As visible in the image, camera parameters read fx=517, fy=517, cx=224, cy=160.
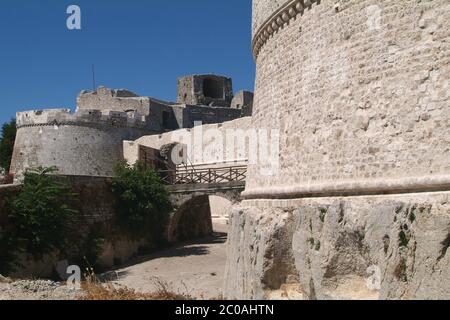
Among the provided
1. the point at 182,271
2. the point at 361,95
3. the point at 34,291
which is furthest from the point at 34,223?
the point at 361,95

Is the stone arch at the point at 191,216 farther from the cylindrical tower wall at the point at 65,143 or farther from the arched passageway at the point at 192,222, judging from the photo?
the cylindrical tower wall at the point at 65,143

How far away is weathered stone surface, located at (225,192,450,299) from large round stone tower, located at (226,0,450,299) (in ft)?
0.05

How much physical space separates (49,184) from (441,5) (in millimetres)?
12881

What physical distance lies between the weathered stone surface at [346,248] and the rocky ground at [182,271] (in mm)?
2836

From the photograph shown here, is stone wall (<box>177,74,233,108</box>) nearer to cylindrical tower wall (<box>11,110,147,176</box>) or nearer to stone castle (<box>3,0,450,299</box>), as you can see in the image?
cylindrical tower wall (<box>11,110,147,176</box>)

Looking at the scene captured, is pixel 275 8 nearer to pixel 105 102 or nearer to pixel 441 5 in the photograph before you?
pixel 441 5

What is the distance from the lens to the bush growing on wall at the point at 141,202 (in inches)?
749

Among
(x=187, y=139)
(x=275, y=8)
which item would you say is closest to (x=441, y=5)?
(x=275, y=8)

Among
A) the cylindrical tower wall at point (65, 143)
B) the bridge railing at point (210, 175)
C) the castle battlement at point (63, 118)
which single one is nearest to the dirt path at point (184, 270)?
the bridge railing at point (210, 175)

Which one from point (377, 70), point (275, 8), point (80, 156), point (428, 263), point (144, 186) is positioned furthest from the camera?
point (80, 156)

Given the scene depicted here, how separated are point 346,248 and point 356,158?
1262 mm

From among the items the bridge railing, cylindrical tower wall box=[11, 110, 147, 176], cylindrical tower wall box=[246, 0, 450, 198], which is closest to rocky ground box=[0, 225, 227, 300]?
the bridge railing

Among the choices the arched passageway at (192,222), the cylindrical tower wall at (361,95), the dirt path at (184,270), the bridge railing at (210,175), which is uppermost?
the cylindrical tower wall at (361,95)

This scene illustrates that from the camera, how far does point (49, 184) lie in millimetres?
16031
